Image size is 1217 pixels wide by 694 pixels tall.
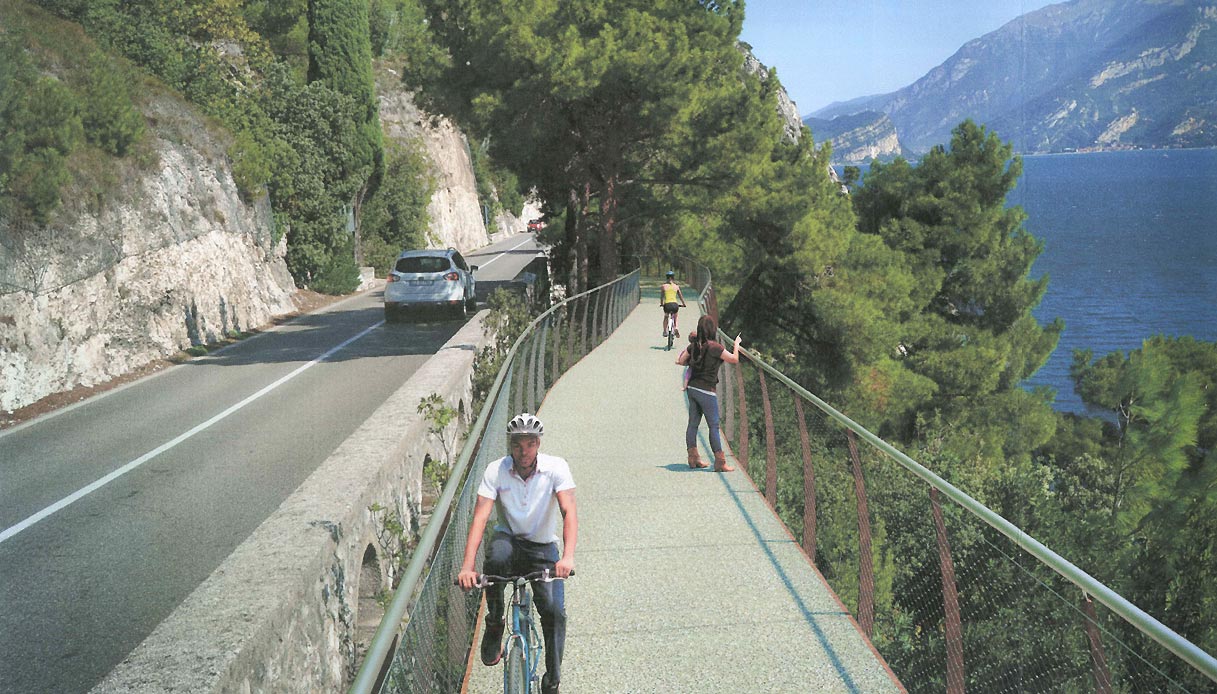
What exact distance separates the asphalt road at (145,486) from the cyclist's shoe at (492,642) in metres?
3.50

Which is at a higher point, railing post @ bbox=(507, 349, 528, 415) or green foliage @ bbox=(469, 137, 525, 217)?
green foliage @ bbox=(469, 137, 525, 217)

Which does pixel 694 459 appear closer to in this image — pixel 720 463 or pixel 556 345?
pixel 720 463

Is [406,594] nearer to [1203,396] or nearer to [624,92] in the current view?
[624,92]

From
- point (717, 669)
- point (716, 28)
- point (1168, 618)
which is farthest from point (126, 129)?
point (1168, 618)

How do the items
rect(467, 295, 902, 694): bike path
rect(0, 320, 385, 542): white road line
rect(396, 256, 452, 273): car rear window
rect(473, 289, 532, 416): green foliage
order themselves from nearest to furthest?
rect(467, 295, 902, 694): bike path < rect(0, 320, 385, 542): white road line < rect(473, 289, 532, 416): green foliage < rect(396, 256, 452, 273): car rear window

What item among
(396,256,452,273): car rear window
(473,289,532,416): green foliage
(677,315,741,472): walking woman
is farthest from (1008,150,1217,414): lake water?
(677,315,741,472): walking woman

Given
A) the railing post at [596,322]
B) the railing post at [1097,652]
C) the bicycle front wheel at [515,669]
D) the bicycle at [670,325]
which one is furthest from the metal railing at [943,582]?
the railing post at [596,322]

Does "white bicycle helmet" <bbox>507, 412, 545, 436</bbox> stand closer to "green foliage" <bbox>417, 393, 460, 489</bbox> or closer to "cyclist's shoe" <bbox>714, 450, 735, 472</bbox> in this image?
"green foliage" <bbox>417, 393, 460, 489</bbox>

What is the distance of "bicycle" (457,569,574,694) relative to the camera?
512 centimetres

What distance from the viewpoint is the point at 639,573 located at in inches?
318

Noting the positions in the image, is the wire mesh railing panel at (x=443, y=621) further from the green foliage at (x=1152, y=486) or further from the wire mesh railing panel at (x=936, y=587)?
the green foliage at (x=1152, y=486)

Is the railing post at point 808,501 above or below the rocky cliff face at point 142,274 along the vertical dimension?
below

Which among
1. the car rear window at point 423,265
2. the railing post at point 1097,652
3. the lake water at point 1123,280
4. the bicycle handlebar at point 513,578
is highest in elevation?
the car rear window at point 423,265

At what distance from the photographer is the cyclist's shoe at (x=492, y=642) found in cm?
581
